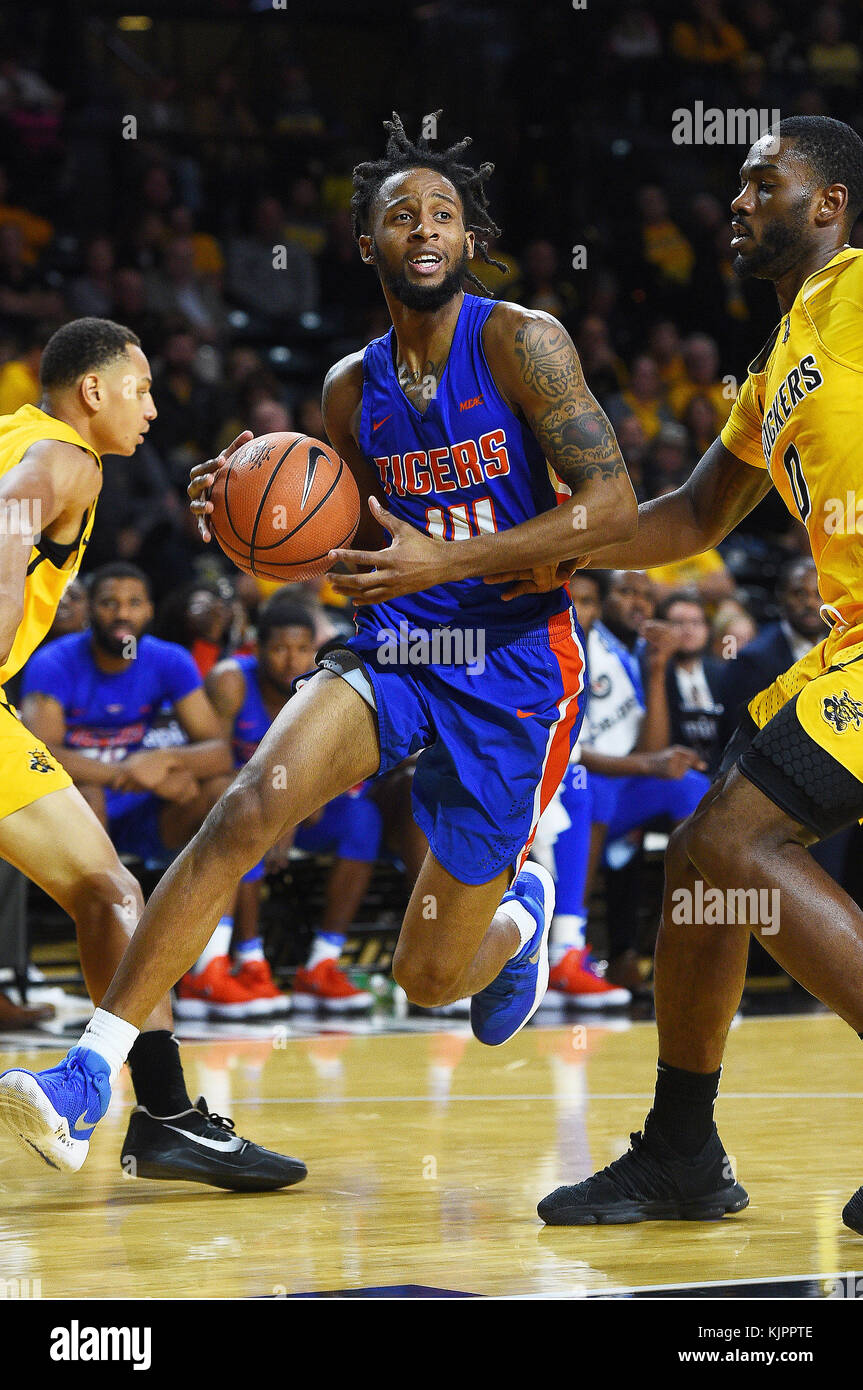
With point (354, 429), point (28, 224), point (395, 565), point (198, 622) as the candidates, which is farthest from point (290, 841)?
point (28, 224)

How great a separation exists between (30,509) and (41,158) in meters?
9.13

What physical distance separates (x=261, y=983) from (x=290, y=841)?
663 mm

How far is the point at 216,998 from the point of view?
7191 mm

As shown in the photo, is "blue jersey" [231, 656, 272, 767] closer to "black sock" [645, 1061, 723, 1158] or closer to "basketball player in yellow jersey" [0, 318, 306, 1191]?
"basketball player in yellow jersey" [0, 318, 306, 1191]

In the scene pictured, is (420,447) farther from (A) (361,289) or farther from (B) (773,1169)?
(A) (361,289)

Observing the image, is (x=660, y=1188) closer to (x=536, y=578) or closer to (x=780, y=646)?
(x=536, y=578)

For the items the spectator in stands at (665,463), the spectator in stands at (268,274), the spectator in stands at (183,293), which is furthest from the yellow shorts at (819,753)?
the spectator in stands at (268,274)

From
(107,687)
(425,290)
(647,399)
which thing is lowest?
(107,687)

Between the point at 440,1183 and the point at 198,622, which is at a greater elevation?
the point at 198,622

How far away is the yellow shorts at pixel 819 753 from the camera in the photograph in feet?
10.8

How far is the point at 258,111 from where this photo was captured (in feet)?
44.9

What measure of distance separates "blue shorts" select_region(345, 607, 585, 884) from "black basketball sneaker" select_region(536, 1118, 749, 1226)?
691mm

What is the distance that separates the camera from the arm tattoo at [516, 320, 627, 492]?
12.0ft
